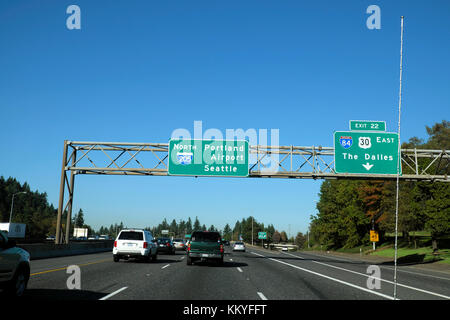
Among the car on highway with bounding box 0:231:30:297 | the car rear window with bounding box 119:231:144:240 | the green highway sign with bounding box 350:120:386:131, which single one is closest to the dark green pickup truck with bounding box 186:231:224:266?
the car rear window with bounding box 119:231:144:240

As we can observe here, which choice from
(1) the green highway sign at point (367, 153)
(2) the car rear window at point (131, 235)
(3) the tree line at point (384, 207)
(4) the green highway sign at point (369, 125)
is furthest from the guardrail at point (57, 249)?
(3) the tree line at point (384, 207)

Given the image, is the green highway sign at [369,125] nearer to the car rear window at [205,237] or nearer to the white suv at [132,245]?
the car rear window at [205,237]

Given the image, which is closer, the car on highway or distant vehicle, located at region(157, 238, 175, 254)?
the car on highway

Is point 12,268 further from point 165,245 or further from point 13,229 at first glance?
point 13,229

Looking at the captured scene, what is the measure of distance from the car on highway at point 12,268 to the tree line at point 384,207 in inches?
1263

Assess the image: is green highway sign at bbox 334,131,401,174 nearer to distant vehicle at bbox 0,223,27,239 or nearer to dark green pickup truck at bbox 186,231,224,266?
dark green pickup truck at bbox 186,231,224,266

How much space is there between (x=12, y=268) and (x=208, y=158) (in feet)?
66.5

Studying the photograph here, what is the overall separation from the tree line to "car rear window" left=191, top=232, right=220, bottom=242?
69.1 ft

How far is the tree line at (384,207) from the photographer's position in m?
38.0

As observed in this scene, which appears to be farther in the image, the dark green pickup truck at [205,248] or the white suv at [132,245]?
the white suv at [132,245]

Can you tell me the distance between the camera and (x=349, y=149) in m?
28.2

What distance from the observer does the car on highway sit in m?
9.28
